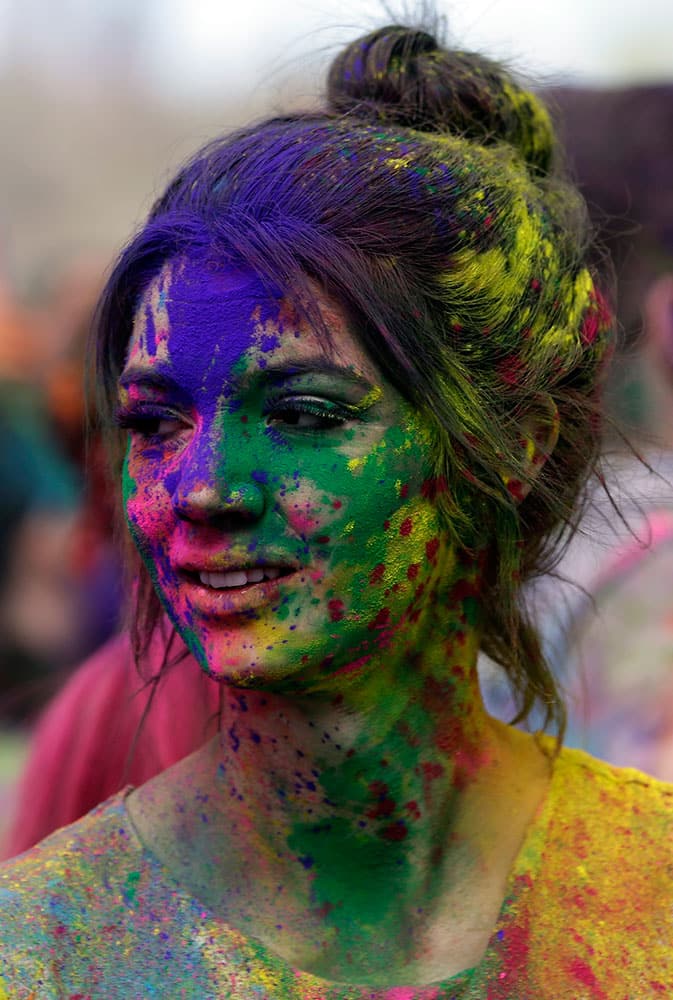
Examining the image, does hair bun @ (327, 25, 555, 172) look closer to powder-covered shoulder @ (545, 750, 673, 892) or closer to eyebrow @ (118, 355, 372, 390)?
eyebrow @ (118, 355, 372, 390)

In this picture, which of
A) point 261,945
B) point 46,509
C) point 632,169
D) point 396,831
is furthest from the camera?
Answer: point 46,509

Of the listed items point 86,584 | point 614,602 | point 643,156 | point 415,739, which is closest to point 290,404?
point 415,739

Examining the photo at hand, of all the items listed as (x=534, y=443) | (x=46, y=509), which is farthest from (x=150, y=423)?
(x=46, y=509)

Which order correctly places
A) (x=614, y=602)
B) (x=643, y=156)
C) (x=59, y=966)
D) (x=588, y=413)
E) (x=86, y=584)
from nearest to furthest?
(x=59, y=966)
(x=588, y=413)
(x=614, y=602)
(x=643, y=156)
(x=86, y=584)

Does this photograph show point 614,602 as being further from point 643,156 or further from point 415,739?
point 415,739

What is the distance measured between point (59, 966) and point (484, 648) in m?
0.84

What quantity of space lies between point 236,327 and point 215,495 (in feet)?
0.78

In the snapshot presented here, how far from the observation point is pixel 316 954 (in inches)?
72.8

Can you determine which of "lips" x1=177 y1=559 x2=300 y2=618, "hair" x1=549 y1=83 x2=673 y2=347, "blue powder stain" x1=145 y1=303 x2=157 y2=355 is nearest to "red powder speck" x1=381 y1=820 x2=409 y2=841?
"lips" x1=177 y1=559 x2=300 y2=618

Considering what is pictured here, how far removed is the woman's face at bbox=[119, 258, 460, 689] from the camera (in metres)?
1.75

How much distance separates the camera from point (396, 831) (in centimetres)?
193

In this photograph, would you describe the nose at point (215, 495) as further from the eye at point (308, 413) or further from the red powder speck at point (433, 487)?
the red powder speck at point (433, 487)

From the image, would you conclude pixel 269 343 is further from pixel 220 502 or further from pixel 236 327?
pixel 220 502

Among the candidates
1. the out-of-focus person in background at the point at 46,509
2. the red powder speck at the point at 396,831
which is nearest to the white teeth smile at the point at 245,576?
the red powder speck at the point at 396,831
